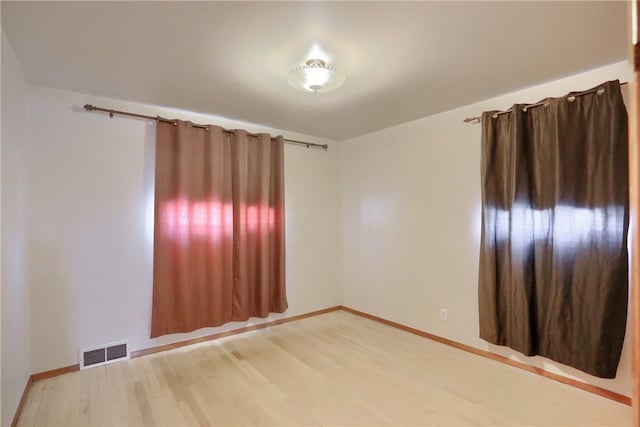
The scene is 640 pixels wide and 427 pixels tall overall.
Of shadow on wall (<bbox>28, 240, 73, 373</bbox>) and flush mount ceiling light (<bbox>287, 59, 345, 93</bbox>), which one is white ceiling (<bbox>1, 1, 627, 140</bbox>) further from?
shadow on wall (<bbox>28, 240, 73, 373</bbox>)

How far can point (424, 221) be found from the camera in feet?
11.5

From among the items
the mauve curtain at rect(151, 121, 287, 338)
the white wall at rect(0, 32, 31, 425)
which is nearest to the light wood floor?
the white wall at rect(0, 32, 31, 425)

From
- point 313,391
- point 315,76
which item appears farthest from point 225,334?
point 315,76

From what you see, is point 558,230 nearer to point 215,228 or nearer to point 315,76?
point 315,76

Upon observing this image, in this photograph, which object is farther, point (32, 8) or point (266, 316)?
point (266, 316)

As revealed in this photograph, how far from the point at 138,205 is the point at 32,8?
1.72 meters

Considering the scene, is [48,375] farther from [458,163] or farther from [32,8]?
[458,163]

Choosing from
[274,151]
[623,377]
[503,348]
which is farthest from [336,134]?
[623,377]

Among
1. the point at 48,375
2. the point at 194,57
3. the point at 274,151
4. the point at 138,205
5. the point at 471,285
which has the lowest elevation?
the point at 48,375

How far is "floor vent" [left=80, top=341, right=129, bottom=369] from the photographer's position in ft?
8.94

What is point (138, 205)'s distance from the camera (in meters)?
3.01

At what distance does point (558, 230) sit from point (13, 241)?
3.89 meters

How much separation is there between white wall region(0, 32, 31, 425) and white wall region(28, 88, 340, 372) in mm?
135

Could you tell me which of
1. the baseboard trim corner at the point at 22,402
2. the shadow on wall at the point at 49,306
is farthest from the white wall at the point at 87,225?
the baseboard trim corner at the point at 22,402
